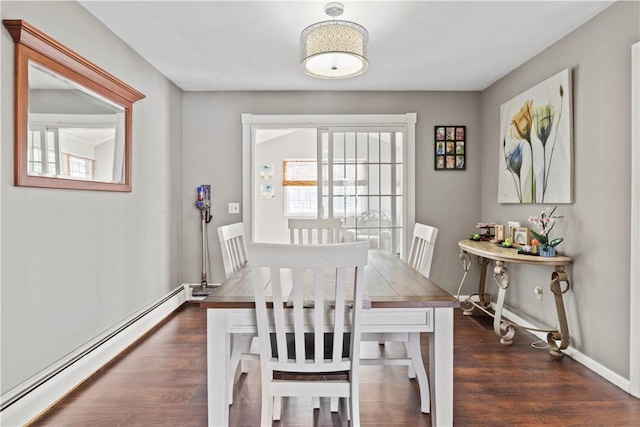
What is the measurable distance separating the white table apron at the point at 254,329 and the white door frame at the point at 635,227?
140 centimetres

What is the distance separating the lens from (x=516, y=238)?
3414 millimetres

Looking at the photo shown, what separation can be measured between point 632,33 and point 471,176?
2.17 m

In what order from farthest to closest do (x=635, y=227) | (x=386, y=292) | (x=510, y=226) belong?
(x=510, y=226), (x=635, y=227), (x=386, y=292)

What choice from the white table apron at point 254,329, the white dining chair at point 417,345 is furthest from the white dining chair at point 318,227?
the white table apron at point 254,329

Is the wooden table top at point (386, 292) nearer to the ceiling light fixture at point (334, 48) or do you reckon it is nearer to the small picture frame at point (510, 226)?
the ceiling light fixture at point (334, 48)

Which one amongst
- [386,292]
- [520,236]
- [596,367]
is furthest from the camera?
[520,236]

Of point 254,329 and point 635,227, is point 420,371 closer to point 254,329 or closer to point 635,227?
point 254,329

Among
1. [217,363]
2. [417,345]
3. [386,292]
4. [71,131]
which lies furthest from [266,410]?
[71,131]

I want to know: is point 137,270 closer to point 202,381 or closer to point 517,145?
point 202,381

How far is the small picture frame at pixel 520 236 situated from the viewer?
10.6 feet

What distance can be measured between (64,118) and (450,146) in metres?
3.65

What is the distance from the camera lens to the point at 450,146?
4.31 meters

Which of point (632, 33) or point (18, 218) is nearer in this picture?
point (18, 218)

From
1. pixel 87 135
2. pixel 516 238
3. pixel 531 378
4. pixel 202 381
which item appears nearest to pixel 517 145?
pixel 516 238
